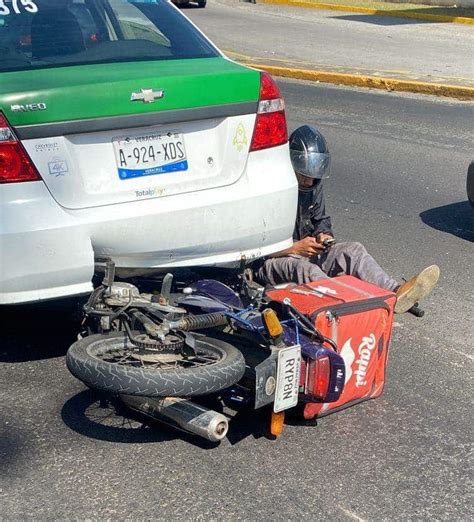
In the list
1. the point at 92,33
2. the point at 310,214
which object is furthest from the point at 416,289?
the point at 92,33

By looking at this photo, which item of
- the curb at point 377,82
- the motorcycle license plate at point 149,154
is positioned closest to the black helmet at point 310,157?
the motorcycle license plate at point 149,154

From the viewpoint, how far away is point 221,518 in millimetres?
3363

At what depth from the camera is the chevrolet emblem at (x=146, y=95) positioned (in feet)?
13.6

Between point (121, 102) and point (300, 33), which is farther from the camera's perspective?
point (300, 33)

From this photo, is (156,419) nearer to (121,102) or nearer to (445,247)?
(121,102)

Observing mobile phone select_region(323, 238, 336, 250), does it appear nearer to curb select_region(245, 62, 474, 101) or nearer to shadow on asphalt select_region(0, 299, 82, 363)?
shadow on asphalt select_region(0, 299, 82, 363)

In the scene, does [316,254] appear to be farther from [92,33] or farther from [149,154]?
[92,33]

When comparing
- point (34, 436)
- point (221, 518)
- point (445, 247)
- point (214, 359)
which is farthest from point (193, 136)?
point (445, 247)

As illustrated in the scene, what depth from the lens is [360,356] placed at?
13.5 ft

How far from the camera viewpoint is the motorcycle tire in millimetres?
3566

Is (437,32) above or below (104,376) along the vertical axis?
below

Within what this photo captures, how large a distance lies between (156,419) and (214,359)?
33cm

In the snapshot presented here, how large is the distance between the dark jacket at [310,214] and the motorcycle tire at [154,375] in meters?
1.71

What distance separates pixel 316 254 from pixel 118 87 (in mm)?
1698
